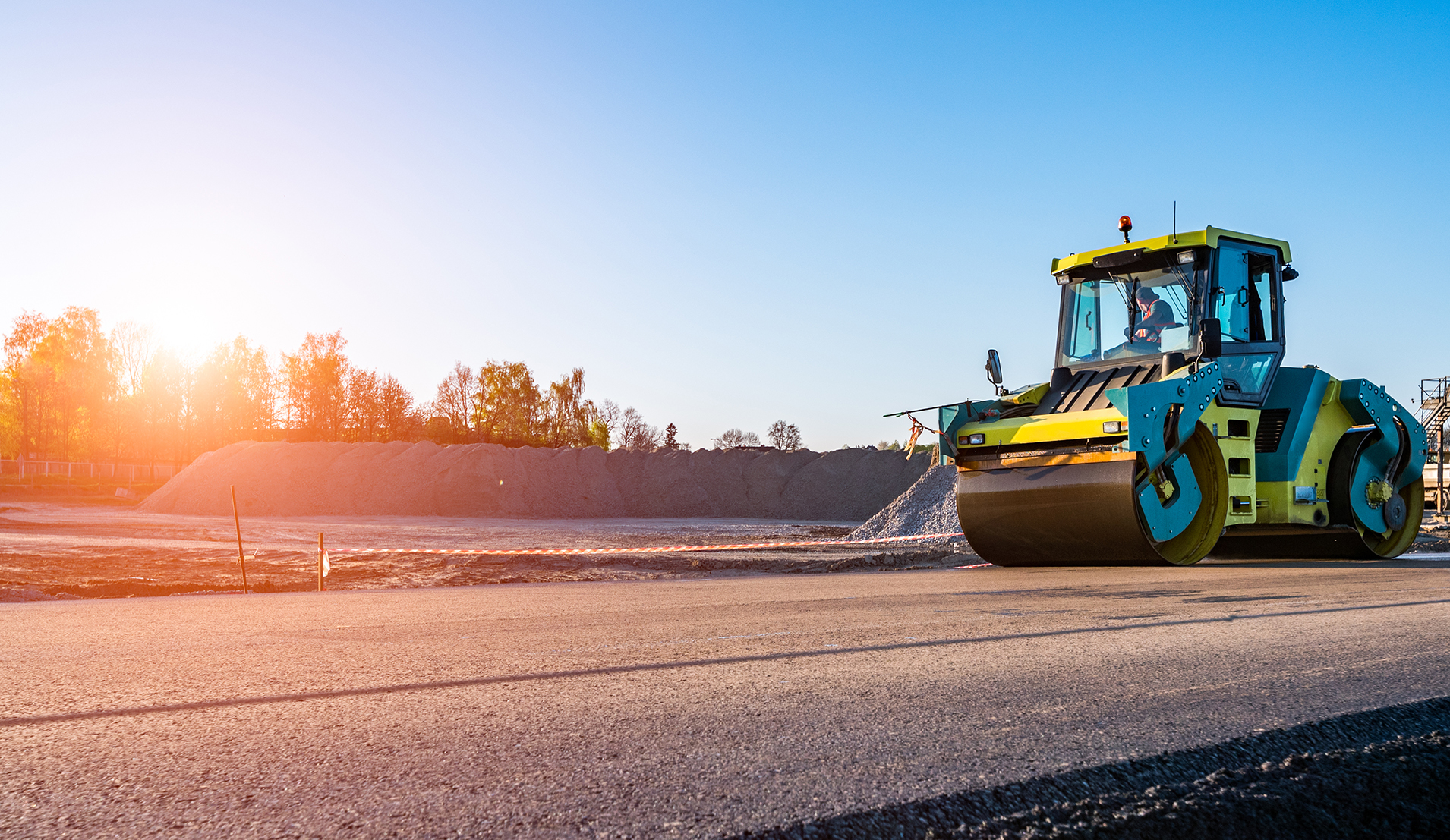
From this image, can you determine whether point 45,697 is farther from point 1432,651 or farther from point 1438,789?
point 1432,651

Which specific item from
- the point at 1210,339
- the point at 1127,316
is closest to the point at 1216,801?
the point at 1210,339

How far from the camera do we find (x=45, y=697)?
12.3 feet

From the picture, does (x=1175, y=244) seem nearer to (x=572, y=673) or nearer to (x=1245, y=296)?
(x=1245, y=296)

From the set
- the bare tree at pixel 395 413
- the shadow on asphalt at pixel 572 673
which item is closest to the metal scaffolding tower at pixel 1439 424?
the shadow on asphalt at pixel 572 673

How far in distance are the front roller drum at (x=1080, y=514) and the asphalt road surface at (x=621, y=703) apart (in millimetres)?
3342

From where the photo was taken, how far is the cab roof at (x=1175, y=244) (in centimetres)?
1184

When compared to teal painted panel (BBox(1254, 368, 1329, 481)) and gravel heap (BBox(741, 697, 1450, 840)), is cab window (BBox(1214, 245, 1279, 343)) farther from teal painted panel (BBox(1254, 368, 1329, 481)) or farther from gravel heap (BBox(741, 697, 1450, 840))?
gravel heap (BBox(741, 697, 1450, 840))

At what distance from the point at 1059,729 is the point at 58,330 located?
6807 cm

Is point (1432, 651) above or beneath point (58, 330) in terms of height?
beneath

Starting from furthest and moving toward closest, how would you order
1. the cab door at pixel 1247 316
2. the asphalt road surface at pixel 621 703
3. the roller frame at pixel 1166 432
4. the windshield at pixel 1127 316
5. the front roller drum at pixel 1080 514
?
1. the windshield at pixel 1127 316
2. the cab door at pixel 1247 316
3. the front roller drum at pixel 1080 514
4. the roller frame at pixel 1166 432
5. the asphalt road surface at pixel 621 703

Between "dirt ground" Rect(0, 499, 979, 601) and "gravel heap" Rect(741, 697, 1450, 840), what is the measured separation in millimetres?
12075

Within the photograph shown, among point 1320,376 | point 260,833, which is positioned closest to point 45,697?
point 260,833

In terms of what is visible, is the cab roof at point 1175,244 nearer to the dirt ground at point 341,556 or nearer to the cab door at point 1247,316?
the cab door at point 1247,316

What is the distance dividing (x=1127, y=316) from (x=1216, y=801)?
10.9 meters
